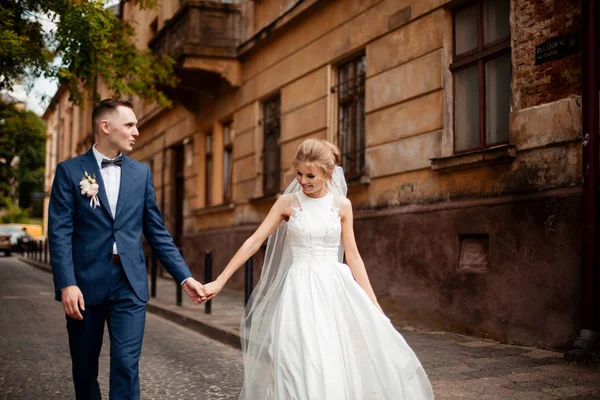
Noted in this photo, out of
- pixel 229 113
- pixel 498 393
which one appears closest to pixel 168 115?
pixel 229 113

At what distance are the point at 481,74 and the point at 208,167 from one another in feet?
35.7

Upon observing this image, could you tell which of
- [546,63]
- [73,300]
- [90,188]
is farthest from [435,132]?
[73,300]

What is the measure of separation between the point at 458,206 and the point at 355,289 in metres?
4.68

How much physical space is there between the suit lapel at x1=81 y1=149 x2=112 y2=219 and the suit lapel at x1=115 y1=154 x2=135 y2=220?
0.21 ft

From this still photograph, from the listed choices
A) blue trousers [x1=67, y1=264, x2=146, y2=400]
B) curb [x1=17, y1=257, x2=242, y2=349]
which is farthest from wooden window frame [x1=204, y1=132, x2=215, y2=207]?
blue trousers [x1=67, y1=264, x2=146, y2=400]

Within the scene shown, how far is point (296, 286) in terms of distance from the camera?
433 centimetres

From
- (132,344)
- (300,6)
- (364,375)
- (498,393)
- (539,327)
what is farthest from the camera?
(300,6)

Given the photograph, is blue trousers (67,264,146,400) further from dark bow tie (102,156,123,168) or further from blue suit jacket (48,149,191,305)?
dark bow tie (102,156,123,168)

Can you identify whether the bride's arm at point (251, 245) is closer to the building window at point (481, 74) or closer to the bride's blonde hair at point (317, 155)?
the bride's blonde hair at point (317, 155)

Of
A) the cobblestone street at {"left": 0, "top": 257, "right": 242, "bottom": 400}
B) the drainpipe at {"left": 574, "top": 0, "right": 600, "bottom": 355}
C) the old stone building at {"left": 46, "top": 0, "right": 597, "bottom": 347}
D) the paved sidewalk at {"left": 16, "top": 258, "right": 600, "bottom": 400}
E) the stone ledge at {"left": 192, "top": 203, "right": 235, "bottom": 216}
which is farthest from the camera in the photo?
the stone ledge at {"left": 192, "top": 203, "right": 235, "bottom": 216}

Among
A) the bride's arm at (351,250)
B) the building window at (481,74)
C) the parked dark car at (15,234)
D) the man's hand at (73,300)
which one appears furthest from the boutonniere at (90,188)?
the parked dark car at (15,234)

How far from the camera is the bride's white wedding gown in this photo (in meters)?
4.02

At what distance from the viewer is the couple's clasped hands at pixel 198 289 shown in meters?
4.21

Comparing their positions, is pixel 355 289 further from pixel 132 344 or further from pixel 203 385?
pixel 203 385
